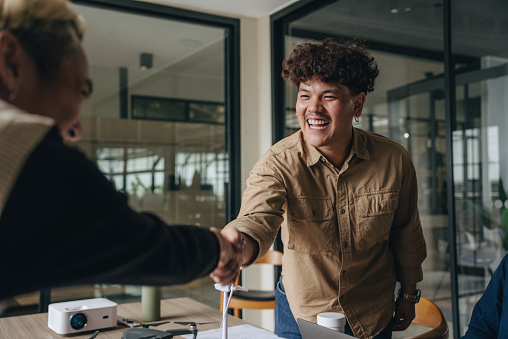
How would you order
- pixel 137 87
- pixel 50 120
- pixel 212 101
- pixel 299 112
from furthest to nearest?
pixel 212 101
pixel 137 87
pixel 299 112
pixel 50 120

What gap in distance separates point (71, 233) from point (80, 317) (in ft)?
4.05

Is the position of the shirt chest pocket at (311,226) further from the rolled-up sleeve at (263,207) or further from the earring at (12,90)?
the earring at (12,90)

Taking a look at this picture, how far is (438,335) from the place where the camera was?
62.6 inches

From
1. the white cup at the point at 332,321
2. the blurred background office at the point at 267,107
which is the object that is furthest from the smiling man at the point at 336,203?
the blurred background office at the point at 267,107

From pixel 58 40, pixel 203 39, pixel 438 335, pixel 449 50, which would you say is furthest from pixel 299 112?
pixel 203 39

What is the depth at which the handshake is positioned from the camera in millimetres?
1182

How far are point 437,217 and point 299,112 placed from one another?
154 centimetres

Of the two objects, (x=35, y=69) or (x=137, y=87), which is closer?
(x=35, y=69)

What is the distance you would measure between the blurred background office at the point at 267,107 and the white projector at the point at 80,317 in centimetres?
176

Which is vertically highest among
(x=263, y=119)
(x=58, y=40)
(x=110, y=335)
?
(x=263, y=119)

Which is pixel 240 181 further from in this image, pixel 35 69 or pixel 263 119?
pixel 35 69

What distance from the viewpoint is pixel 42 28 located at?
0.80m

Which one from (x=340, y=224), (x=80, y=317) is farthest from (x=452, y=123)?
(x=80, y=317)

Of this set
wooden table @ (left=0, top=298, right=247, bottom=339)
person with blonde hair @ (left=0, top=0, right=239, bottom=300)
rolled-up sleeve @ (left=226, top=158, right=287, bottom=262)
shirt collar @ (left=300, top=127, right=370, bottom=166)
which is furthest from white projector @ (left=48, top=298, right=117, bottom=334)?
person with blonde hair @ (left=0, top=0, right=239, bottom=300)
